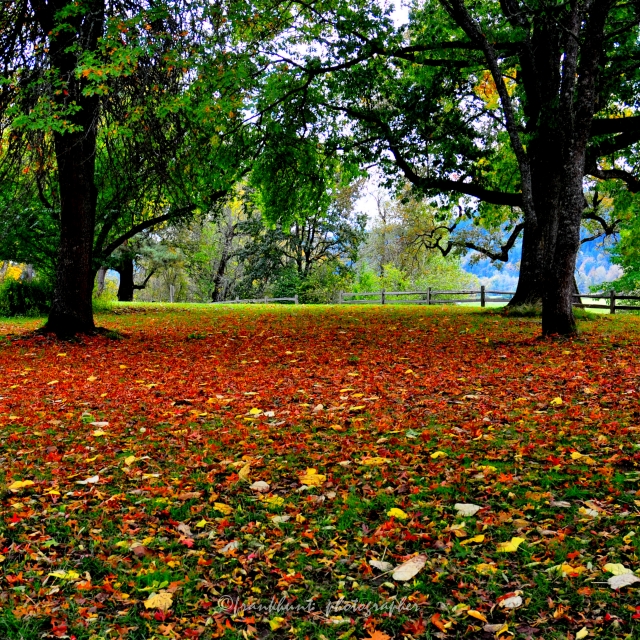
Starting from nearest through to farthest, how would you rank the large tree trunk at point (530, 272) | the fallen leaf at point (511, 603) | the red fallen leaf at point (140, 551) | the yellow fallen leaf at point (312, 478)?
the fallen leaf at point (511, 603) → the red fallen leaf at point (140, 551) → the yellow fallen leaf at point (312, 478) → the large tree trunk at point (530, 272)

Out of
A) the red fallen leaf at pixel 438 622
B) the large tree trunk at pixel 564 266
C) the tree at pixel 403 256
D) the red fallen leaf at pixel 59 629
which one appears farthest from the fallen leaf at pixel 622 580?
the tree at pixel 403 256

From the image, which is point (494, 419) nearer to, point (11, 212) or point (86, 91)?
point (86, 91)

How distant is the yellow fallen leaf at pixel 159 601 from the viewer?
103 inches

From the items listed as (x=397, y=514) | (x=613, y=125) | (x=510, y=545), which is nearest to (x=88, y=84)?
(x=397, y=514)

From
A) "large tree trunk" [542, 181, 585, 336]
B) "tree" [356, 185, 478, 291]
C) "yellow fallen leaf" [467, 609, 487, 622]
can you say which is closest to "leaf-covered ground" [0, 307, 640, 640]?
"yellow fallen leaf" [467, 609, 487, 622]

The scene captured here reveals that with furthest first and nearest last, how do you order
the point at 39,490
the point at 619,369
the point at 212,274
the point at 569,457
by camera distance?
the point at 212,274 < the point at 619,369 < the point at 569,457 < the point at 39,490

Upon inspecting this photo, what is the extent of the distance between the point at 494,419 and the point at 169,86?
8.30m

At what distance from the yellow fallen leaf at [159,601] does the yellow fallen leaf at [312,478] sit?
145cm

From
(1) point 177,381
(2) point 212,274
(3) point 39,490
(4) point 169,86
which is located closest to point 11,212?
(4) point 169,86

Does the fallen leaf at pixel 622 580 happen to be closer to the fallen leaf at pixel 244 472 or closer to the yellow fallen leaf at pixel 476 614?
the yellow fallen leaf at pixel 476 614

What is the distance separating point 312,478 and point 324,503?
1.19 feet

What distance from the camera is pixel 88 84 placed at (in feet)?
32.6

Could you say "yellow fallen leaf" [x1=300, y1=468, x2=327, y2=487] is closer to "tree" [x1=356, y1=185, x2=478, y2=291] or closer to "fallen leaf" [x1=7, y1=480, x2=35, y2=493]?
"fallen leaf" [x1=7, y1=480, x2=35, y2=493]

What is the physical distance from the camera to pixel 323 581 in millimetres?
2824
